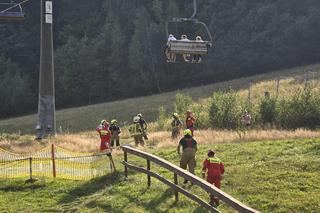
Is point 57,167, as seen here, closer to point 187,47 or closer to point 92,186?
point 92,186

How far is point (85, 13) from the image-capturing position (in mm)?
87438

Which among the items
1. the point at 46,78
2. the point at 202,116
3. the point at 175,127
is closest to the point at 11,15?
the point at 46,78

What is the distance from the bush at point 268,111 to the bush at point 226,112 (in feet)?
4.51

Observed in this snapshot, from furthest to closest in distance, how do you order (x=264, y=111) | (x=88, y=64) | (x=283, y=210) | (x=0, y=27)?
(x=0, y=27) → (x=88, y=64) → (x=264, y=111) → (x=283, y=210)

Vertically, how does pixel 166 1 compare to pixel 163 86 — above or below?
above

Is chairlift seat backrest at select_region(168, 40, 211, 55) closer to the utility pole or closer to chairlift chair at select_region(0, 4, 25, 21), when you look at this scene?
chairlift chair at select_region(0, 4, 25, 21)

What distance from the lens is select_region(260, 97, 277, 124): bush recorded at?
3097 cm

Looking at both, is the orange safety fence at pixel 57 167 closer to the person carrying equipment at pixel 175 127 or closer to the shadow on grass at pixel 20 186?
the shadow on grass at pixel 20 186

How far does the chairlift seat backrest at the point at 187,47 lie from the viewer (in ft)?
59.1

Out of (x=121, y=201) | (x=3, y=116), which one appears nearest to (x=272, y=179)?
(x=121, y=201)

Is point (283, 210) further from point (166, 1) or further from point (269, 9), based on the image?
point (166, 1)

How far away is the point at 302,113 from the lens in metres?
29.6

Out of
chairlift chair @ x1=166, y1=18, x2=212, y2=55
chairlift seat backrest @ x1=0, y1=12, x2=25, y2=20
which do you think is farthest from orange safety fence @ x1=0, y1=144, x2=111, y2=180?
chairlift seat backrest @ x1=0, y1=12, x2=25, y2=20

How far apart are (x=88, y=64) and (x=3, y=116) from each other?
14131mm
